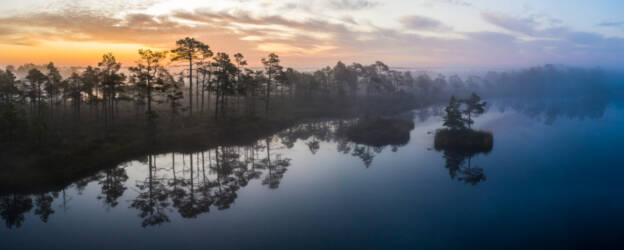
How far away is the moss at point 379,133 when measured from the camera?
170 feet

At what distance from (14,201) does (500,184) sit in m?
41.3

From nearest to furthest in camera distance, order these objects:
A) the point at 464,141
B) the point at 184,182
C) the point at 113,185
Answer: the point at 113,185, the point at 184,182, the point at 464,141

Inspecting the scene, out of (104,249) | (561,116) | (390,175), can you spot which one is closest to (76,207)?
(104,249)

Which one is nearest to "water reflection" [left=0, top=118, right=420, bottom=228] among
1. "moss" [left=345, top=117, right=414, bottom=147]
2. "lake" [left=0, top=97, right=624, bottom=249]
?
"lake" [left=0, top=97, right=624, bottom=249]

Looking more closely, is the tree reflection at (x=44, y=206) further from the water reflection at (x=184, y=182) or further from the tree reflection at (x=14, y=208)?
the tree reflection at (x=14, y=208)

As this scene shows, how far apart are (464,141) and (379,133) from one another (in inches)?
521

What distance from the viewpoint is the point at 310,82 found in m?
86.2

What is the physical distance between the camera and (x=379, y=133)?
180ft

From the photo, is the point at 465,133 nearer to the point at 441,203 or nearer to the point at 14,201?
the point at 441,203

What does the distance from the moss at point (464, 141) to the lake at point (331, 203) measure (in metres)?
2.72

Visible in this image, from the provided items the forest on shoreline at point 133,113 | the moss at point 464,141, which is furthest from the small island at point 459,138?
the forest on shoreline at point 133,113

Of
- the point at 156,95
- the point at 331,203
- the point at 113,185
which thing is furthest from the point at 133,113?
the point at 331,203

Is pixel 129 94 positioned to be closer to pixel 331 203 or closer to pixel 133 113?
pixel 133 113

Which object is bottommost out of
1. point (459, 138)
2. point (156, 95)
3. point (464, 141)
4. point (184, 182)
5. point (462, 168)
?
point (184, 182)
